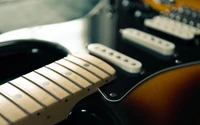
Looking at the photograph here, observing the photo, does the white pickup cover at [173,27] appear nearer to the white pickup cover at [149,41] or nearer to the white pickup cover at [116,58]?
the white pickup cover at [149,41]

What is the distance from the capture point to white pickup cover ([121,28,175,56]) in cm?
66

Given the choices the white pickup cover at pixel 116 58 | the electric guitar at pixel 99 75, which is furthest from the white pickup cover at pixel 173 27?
the white pickup cover at pixel 116 58

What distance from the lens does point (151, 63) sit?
2.06 ft

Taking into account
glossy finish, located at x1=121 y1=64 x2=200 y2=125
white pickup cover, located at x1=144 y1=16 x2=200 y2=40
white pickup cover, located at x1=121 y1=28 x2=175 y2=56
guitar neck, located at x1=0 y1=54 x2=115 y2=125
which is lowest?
glossy finish, located at x1=121 y1=64 x2=200 y2=125

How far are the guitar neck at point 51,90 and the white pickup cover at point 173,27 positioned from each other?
9.5 inches

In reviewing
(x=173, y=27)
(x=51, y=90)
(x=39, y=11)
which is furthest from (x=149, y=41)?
(x=39, y=11)

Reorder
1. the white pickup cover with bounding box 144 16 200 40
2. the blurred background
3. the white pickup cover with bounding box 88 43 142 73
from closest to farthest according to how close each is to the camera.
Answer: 1. the white pickup cover with bounding box 88 43 142 73
2. the white pickup cover with bounding box 144 16 200 40
3. the blurred background

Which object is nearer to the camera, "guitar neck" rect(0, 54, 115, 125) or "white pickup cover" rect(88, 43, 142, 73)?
"guitar neck" rect(0, 54, 115, 125)

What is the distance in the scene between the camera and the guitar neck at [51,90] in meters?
0.44

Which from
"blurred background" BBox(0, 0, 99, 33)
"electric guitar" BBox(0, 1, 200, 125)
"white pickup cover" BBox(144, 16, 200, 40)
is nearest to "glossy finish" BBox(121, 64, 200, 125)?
"electric guitar" BBox(0, 1, 200, 125)

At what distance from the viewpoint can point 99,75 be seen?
54 cm

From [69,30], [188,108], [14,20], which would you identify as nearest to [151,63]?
[188,108]

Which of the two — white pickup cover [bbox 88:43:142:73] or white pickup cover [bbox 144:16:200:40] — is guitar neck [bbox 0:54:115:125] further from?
white pickup cover [bbox 144:16:200:40]

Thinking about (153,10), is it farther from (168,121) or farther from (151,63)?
(168,121)
